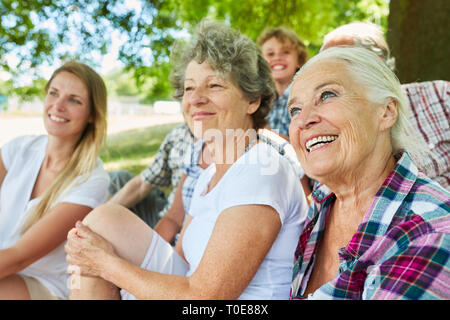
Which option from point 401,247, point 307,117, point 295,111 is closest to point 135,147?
point 295,111

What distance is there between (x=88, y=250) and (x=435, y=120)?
2117 millimetres

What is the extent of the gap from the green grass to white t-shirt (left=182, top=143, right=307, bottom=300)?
412 cm

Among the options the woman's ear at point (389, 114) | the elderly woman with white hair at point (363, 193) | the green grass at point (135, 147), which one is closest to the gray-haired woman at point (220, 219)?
the elderly woman with white hair at point (363, 193)

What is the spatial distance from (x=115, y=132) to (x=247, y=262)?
5567 mm

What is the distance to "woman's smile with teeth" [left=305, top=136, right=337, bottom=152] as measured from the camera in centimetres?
142

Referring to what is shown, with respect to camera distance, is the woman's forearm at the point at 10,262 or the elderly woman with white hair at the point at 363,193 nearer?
the elderly woman with white hair at the point at 363,193

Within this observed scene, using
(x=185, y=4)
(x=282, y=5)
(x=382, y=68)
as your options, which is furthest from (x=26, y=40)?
(x=382, y=68)

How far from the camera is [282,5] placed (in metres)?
5.56

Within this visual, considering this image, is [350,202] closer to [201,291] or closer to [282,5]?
[201,291]

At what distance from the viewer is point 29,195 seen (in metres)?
2.71

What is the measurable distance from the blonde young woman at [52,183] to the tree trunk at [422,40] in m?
2.78

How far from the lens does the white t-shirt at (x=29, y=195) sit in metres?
2.51

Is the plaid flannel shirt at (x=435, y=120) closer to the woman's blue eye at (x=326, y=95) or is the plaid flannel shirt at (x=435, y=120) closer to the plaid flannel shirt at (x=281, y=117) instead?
the plaid flannel shirt at (x=281, y=117)

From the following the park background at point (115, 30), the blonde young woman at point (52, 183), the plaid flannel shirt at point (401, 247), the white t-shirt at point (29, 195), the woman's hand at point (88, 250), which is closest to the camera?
the plaid flannel shirt at point (401, 247)
